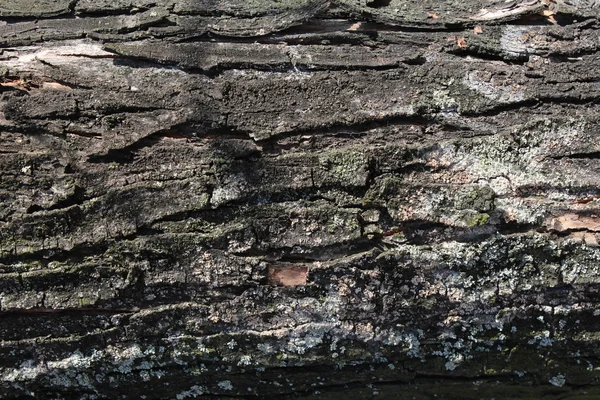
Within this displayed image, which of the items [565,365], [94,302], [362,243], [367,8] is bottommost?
[565,365]

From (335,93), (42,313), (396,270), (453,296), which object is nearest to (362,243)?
(396,270)

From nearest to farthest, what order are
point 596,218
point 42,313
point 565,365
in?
point 596,218
point 42,313
point 565,365

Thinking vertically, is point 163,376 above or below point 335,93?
below

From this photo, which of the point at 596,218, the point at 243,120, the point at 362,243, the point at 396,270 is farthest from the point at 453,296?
the point at 243,120

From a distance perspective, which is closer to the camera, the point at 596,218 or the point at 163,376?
the point at 596,218

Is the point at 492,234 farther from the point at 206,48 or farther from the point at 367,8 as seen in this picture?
the point at 206,48

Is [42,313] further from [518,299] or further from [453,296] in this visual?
[518,299]

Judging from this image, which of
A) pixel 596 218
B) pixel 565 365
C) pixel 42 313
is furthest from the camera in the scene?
pixel 565 365
